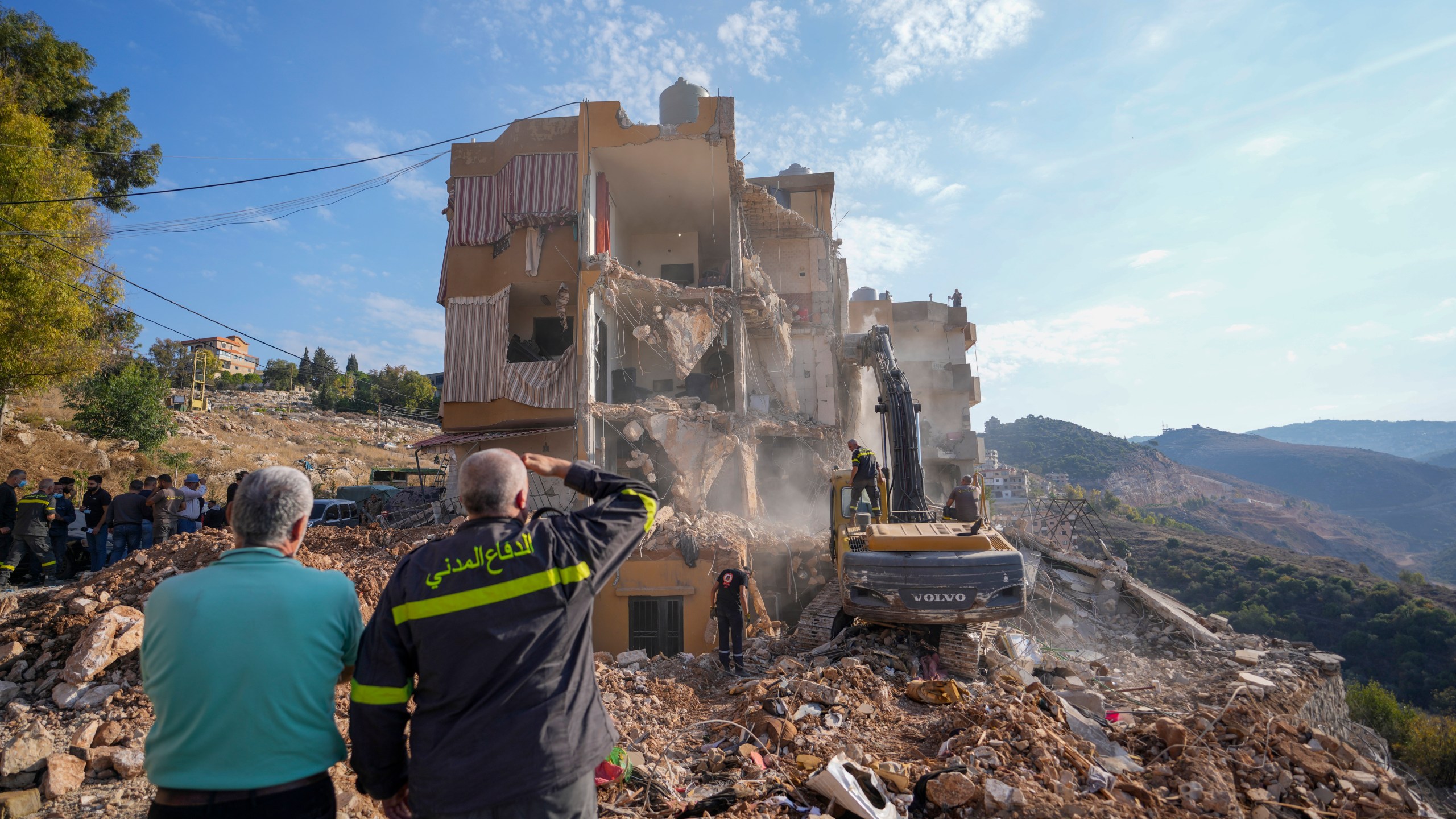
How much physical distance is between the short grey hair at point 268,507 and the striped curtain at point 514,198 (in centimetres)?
1641

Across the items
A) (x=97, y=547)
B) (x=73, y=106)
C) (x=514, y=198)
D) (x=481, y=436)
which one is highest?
(x=73, y=106)

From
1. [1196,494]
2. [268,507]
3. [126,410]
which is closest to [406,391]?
[126,410]

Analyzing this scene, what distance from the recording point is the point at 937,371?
3362cm

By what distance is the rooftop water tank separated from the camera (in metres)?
20.6

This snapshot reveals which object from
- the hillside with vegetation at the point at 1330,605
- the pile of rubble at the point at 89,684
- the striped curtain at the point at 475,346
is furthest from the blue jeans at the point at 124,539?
the hillside with vegetation at the point at 1330,605

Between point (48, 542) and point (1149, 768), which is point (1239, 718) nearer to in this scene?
point (1149, 768)

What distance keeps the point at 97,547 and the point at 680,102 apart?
1784cm

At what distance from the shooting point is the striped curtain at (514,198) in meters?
17.5

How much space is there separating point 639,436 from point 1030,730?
1262 cm

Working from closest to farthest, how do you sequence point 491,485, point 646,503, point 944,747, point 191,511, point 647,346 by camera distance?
point 491,485 → point 646,503 → point 944,747 → point 191,511 → point 647,346

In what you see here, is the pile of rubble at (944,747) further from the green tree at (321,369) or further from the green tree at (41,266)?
the green tree at (321,369)

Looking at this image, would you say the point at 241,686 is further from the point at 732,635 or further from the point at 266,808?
the point at 732,635

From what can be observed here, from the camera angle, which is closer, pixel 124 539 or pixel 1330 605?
pixel 124 539

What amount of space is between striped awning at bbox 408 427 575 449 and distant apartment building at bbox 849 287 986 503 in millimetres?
19065
